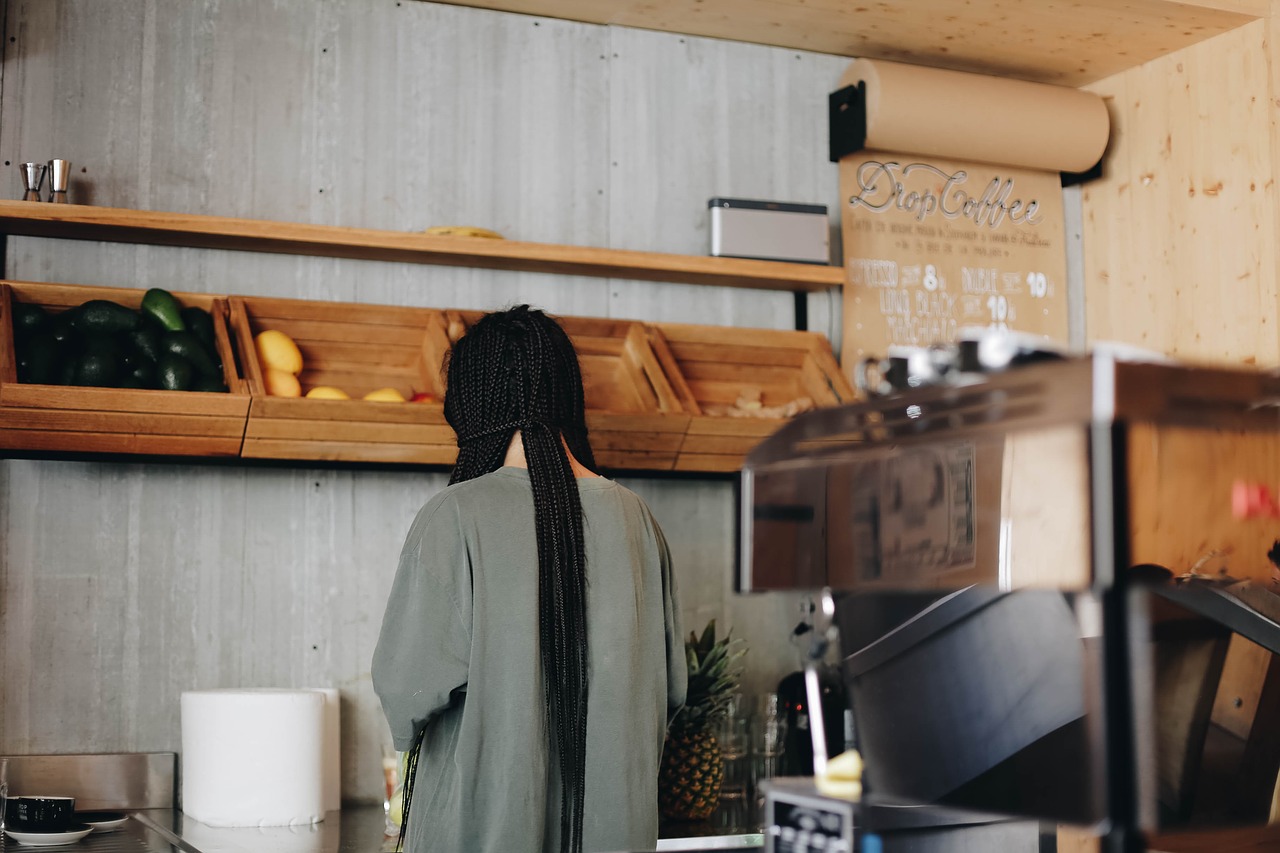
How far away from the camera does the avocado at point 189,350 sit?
101 inches

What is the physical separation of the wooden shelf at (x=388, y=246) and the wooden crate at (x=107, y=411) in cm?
15

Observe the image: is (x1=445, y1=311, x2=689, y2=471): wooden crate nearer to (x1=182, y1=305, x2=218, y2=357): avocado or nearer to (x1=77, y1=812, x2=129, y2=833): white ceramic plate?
(x1=182, y1=305, x2=218, y2=357): avocado

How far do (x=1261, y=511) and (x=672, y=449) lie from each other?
1.95 metres

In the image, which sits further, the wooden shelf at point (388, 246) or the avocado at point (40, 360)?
the wooden shelf at point (388, 246)

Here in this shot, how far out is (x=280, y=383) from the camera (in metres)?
2.69

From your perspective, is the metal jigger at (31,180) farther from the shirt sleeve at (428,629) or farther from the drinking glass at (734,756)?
the drinking glass at (734,756)

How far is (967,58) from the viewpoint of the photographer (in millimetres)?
3533

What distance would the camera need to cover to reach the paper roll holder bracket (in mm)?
3377

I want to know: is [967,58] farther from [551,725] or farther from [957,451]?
[957,451]

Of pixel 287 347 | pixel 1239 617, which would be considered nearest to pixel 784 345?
pixel 287 347

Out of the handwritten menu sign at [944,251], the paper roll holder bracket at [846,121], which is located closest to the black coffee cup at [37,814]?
the handwritten menu sign at [944,251]

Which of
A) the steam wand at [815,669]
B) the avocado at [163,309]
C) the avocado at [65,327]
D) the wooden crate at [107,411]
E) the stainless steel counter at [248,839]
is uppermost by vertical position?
the avocado at [163,309]

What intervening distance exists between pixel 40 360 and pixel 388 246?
0.75m

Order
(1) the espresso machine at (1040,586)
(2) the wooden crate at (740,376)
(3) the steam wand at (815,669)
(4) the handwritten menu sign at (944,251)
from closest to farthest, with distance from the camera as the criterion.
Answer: (1) the espresso machine at (1040,586) < (3) the steam wand at (815,669) < (2) the wooden crate at (740,376) < (4) the handwritten menu sign at (944,251)
